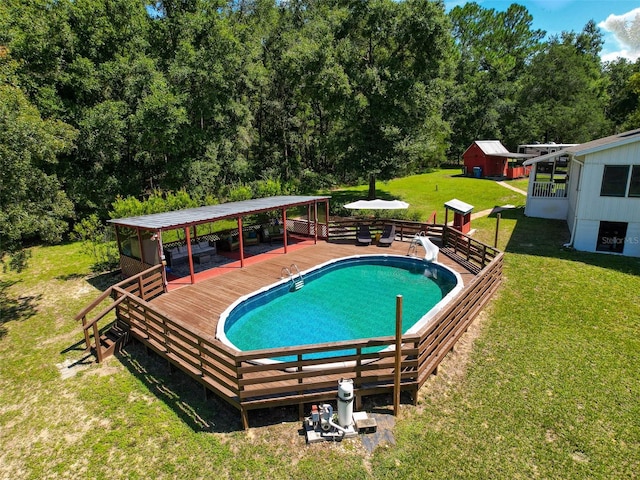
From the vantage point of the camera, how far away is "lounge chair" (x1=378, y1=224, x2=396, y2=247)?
16.6 meters

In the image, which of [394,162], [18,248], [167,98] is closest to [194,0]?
[167,98]

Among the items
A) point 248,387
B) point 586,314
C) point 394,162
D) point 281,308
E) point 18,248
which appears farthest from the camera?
point 394,162

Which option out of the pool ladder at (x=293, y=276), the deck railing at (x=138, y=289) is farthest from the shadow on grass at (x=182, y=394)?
the pool ladder at (x=293, y=276)

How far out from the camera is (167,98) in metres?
21.6

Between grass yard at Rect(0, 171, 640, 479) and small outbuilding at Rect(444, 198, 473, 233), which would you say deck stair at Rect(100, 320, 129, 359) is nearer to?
grass yard at Rect(0, 171, 640, 479)

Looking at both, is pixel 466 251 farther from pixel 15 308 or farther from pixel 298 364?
pixel 15 308

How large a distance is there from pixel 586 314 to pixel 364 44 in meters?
22.7

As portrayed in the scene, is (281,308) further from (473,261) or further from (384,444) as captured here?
(473,261)

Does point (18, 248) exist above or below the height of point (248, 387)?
above

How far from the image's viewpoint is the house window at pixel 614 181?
1454cm

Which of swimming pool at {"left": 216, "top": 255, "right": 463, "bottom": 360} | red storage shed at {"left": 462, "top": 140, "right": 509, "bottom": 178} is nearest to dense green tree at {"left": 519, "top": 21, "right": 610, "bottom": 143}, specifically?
red storage shed at {"left": 462, "top": 140, "right": 509, "bottom": 178}

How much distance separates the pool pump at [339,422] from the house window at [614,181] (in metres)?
14.8

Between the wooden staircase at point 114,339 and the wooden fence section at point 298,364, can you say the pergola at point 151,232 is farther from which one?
the wooden fence section at point 298,364

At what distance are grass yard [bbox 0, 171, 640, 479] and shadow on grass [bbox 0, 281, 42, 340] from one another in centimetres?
27
